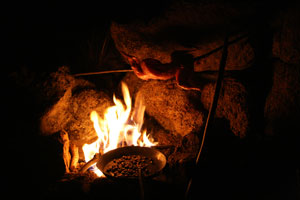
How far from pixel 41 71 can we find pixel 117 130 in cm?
178

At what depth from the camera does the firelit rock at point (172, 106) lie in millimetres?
4285

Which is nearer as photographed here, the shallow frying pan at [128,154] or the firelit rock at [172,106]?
the shallow frying pan at [128,154]

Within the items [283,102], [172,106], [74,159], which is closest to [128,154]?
[74,159]

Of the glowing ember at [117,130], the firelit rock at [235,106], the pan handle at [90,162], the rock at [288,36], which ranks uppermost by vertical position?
the rock at [288,36]

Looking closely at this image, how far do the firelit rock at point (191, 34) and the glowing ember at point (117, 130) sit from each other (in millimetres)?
1245

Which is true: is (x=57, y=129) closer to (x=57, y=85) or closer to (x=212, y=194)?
(x=57, y=85)

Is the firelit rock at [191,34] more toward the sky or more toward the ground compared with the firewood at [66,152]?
more toward the sky

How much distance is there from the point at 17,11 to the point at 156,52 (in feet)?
11.3

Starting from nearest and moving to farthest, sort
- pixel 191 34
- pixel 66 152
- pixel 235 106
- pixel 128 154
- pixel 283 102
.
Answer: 1. pixel 283 102
2. pixel 191 34
3. pixel 235 106
4. pixel 128 154
5. pixel 66 152

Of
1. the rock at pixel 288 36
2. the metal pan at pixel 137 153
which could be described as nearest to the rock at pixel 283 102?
the rock at pixel 288 36

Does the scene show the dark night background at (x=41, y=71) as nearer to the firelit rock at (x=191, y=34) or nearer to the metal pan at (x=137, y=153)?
the firelit rock at (x=191, y=34)

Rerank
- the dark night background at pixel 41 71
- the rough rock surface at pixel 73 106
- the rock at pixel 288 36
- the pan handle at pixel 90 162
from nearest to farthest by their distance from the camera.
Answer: the rock at pixel 288 36 → the dark night background at pixel 41 71 → the pan handle at pixel 90 162 → the rough rock surface at pixel 73 106

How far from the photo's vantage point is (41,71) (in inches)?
161

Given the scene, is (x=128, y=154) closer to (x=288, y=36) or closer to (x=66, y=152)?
(x=66, y=152)
